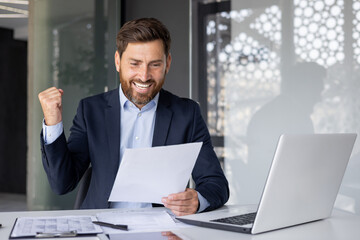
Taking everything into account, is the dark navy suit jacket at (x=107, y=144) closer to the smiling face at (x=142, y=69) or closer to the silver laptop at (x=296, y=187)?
the smiling face at (x=142, y=69)

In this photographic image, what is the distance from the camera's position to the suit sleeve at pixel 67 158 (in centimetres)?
193

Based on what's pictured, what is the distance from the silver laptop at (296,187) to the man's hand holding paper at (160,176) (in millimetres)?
78

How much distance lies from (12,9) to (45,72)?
25.0 inches

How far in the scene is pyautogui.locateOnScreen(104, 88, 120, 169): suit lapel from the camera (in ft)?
7.03

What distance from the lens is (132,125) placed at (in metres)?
2.21

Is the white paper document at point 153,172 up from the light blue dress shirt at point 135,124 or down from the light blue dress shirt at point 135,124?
down

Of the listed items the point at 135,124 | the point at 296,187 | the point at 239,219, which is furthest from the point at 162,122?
the point at 296,187

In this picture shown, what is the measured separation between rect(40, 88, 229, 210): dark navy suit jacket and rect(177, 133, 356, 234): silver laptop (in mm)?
387

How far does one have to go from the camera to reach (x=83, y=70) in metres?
4.65

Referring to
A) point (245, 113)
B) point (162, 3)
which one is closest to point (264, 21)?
point (245, 113)

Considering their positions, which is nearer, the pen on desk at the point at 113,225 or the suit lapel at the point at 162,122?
the pen on desk at the point at 113,225

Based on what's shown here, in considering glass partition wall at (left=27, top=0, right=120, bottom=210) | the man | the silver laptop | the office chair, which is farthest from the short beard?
glass partition wall at (left=27, top=0, right=120, bottom=210)

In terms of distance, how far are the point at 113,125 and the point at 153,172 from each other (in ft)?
2.01

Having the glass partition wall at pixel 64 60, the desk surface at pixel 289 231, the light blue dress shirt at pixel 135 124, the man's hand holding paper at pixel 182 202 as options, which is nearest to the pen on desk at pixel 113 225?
the desk surface at pixel 289 231
